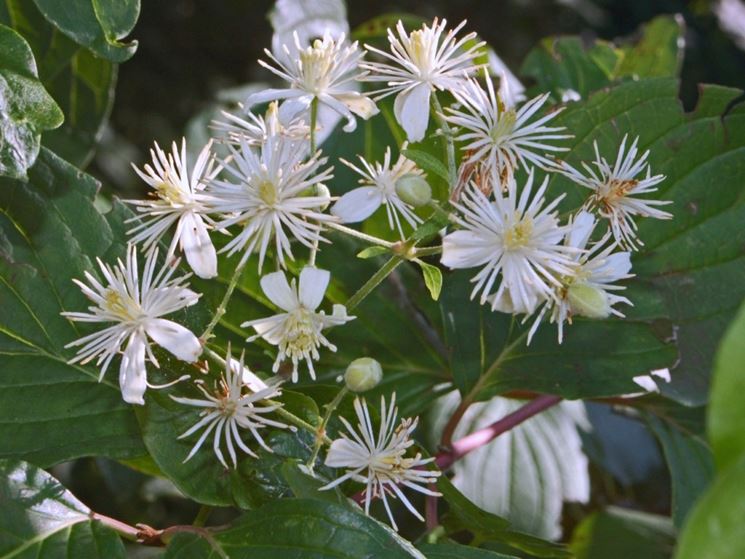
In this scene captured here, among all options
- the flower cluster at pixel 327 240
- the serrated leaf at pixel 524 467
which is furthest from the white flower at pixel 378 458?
the serrated leaf at pixel 524 467

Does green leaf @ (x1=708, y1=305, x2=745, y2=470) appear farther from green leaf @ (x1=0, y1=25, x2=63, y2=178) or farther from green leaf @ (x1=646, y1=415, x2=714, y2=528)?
green leaf @ (x1=646, y1=415, x2=714, y2=528)

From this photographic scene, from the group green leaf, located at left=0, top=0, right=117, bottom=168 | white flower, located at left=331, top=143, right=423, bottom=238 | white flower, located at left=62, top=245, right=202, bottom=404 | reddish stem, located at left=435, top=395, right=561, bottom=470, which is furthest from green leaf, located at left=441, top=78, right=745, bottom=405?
green leaf, located at left=0, top=0, right=117, bottom=168

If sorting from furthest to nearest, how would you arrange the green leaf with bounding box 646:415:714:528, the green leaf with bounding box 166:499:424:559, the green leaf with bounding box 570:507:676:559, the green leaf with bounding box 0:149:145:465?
1. the green leaf with bounding box 570:507:676:559
2. the green leaf with bounding box 646:415:714:528
3. the green leaf with bounding box 0:149:145:465
4. the green leaf with bounding box 166:499:424:559

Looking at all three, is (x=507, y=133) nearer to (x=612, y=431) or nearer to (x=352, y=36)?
(x=352, y=36)

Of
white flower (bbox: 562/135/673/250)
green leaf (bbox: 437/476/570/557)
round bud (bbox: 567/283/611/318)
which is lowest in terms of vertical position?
green leaf (bbox: 437/476/570/557)

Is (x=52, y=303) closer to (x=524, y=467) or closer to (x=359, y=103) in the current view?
(x=359, y=103)

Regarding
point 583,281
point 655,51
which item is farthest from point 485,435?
point 655,51
